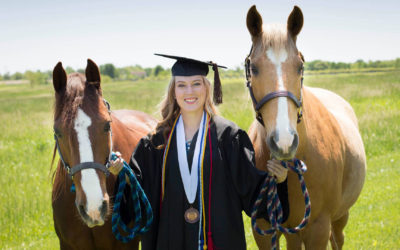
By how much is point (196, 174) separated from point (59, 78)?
1174mm

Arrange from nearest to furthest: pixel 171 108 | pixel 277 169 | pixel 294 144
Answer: pixel 294 144 → pixel 277 169 → pixel 171 108

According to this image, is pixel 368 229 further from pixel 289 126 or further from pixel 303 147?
pixel 289 126

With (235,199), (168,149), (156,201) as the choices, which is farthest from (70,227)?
(235,199)

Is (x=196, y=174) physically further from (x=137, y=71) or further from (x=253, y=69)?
(x=137, y=71)

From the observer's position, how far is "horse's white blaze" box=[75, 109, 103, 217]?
2.11 m

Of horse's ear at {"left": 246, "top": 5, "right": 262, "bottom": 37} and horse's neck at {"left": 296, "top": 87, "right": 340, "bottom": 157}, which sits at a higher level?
horse's ear at {"left": 246, "top": 5, "right": 262, "bottom": 37}

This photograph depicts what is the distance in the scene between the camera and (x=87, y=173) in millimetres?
2131

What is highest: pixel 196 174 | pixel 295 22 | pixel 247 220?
pixel 295 22

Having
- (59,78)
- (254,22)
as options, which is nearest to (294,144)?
(254,22)

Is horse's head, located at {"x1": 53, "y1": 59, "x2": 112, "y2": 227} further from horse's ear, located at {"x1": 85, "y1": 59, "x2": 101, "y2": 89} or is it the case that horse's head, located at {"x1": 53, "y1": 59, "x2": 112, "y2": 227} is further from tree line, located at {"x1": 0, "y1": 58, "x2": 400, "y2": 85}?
tree line, located at {"x1": 0, "y1": 58, "x2": 400, "y2": 85}

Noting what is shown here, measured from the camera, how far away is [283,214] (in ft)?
8.62

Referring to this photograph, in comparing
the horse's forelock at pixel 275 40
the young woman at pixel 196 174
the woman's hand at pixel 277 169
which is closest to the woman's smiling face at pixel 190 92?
the young woman at pixel 196 174

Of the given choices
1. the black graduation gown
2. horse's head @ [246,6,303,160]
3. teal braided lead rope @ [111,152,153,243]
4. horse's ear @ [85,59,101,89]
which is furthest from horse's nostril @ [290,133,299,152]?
horse's ear @ [85,59,101,89]

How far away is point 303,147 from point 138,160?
1287 mm
